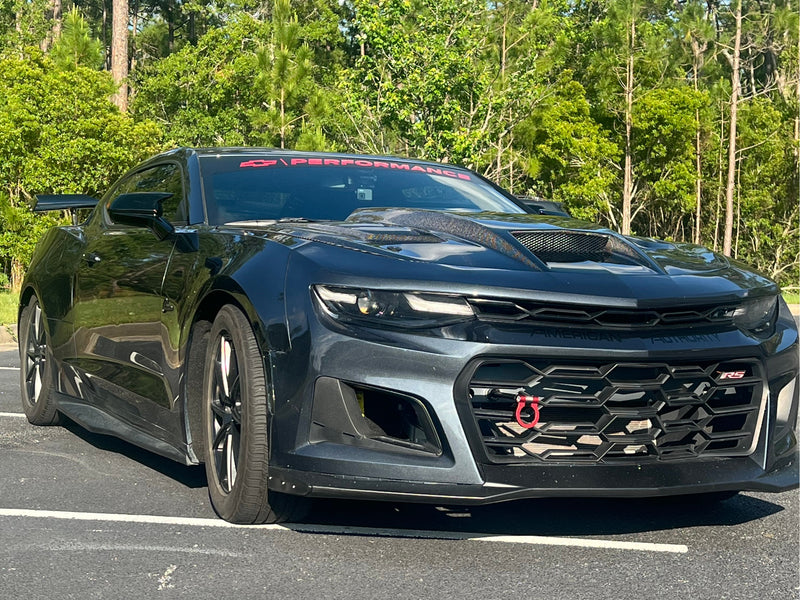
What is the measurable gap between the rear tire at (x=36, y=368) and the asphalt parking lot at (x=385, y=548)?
4.46 ft

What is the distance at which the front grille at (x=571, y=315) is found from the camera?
3986 millimetres

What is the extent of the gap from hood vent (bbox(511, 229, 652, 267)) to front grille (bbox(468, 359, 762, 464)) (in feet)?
1.81

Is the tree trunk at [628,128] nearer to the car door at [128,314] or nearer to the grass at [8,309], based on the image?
the grass at [8,309]

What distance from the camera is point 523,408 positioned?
3.98 metres

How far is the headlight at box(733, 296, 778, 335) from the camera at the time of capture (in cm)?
439

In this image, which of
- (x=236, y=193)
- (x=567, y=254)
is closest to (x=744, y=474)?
(x=567, y=254)

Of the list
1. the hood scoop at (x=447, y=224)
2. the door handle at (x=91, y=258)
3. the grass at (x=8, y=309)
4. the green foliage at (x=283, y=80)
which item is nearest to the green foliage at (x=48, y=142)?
the grass at (x=8, y=309)

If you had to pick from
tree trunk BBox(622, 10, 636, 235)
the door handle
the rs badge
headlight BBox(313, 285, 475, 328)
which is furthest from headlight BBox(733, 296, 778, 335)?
tree trunk BBox(622, 10, 636, 235)

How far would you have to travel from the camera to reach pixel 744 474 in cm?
426

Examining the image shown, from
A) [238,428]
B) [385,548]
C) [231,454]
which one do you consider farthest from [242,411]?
[385,548]

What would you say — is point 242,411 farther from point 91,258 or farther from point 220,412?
point 91,258

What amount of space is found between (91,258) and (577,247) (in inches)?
104

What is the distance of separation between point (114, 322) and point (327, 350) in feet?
6.56

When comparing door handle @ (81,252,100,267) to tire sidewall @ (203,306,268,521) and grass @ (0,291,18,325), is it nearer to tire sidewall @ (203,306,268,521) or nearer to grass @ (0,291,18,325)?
tire sidewall @ (203,306,268,521)
